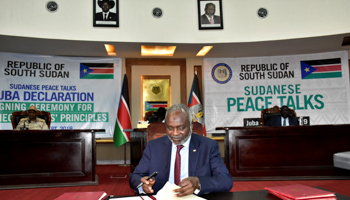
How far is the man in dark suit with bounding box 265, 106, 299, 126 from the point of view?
496 centimetres

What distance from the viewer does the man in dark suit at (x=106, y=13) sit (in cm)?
553

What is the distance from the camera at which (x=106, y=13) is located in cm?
557

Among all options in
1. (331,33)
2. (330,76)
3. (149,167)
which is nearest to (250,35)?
(331,33)

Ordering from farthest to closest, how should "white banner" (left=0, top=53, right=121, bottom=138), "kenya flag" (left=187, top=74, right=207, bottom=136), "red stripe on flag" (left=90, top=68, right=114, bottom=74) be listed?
"red stripe on flag" (left=90, top=68, right=114, bottom=74), "kenya flag" (left=187, top=74, right=207, bottom=136), "white banner" (left=0, top=53, right=121, bottom=138)

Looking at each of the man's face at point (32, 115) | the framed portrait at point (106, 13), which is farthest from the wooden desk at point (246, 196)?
the framed portrait at point (106, 13)

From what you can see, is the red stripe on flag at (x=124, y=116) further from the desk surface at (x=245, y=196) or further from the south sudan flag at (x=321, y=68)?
the desk surface at (x=245, y=196)

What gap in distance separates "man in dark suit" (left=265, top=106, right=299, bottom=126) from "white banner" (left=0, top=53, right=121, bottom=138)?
3838 millimetres

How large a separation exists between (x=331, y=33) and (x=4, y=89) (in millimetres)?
7411

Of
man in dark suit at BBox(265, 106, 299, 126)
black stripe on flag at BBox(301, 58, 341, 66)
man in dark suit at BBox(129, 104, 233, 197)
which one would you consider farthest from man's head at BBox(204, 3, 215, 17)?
man in dark suit at BBox(129, 104, 233, 197)

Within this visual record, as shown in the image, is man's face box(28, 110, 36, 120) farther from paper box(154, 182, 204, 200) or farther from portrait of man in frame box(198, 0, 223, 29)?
paper box(154, 182, 204, 200)

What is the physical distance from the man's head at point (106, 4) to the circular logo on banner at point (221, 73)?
3.02 m

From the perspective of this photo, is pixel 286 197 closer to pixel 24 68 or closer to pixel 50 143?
pixel 50 143

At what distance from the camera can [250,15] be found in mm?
5805

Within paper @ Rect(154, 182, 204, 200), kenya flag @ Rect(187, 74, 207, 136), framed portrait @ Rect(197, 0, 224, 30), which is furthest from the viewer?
kenya flag @ Rect(187, 74, 207, 136)
